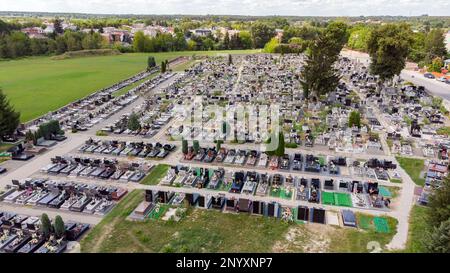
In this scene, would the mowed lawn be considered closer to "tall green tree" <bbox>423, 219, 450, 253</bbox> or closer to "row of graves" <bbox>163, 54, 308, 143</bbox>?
"row of graves" <bbox>163, 54, 308, 143</bbox>

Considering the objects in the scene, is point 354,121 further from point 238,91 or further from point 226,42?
point 226,42

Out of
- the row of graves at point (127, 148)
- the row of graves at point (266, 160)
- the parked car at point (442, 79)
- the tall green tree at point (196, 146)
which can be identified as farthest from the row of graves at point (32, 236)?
the parked car at point (442, 79)

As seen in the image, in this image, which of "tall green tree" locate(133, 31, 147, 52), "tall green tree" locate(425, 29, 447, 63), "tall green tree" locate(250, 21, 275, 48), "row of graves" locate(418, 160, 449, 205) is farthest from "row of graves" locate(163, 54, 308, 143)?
"tall green tree" locate(250, 21, 275, 48)

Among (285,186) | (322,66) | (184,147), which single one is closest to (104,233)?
(184,147)

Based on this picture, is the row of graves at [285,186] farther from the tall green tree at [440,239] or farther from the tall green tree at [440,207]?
the tall green tree at [440,239]
